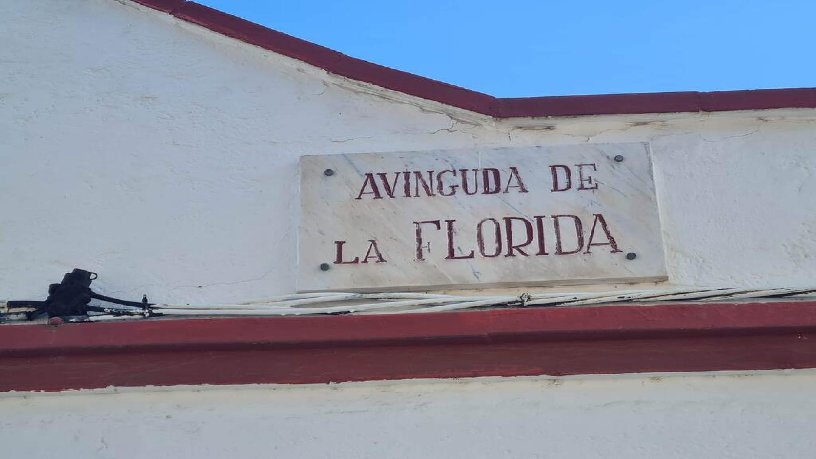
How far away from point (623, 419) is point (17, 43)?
3243mm

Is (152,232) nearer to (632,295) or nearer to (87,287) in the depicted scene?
(87,287)

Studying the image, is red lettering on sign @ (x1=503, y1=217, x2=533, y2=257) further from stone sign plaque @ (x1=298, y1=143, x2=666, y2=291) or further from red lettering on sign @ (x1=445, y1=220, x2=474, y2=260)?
red lettering on sign @ (x1=445, y1=220, x2=474, y2=260)

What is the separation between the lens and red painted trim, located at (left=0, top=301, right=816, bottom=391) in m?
3.81

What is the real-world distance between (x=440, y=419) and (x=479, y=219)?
3.01 ft

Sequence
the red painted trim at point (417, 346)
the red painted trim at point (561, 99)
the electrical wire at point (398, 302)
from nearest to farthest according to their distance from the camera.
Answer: the red painted trim at point (417, 346)
the electrical wire at point (398, 302)
the red painted trim at point (561, 99)

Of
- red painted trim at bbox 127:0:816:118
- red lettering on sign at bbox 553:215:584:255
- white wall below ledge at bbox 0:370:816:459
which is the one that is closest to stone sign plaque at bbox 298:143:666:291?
red lettering on sign at bbox 553:215:584:255

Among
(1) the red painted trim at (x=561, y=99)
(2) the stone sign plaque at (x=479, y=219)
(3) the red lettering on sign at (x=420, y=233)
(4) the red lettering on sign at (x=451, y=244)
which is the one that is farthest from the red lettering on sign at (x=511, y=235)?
(1) the red painted trim at (x=561, y=99)

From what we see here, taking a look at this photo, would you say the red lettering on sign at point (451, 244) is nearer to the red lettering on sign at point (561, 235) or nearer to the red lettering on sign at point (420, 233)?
the red lettering on sign at point (420, 233)

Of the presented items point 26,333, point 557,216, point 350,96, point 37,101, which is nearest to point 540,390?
point 557,216

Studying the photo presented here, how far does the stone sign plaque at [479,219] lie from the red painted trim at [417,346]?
271 mm

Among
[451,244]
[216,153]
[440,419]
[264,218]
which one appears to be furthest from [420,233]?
[216,153]

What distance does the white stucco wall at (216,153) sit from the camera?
420 cm

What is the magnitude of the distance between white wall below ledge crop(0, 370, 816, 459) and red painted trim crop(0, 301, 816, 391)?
0.05m

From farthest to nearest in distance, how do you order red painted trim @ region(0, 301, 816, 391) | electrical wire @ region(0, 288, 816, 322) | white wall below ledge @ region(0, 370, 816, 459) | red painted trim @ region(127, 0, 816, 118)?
red painted trim @ region(127, 0, 816, 118)
electrical wire @ region(0, 288, 816, 322)
red painted trim @ region(0, 301, 816, 391)
white wall below ledge @ region(0, 370, 816, 459)
